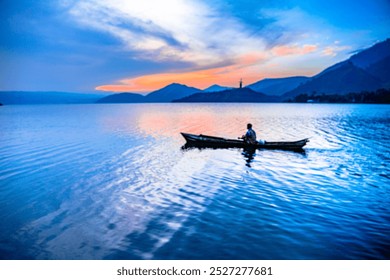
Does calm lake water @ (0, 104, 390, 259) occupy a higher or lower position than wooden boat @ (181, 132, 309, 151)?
lower

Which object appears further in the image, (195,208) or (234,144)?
(234,144)

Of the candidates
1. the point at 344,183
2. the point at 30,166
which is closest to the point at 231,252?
the point at 344,183

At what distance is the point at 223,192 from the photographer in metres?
11.9

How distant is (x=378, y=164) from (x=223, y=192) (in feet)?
42.1

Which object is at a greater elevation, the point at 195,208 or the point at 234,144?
the point at 234,144

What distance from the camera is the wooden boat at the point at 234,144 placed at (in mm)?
22109

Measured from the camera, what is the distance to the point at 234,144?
23172 millimetres

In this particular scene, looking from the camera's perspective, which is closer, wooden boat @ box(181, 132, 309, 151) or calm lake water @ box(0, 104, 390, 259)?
calm lake water @ box(0, 104, 390, 259)

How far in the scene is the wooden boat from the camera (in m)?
22.1

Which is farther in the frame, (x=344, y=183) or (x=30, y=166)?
(x=30, y=166)
